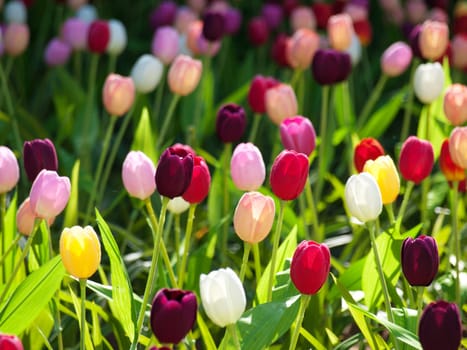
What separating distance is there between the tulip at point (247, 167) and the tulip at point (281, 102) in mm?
379

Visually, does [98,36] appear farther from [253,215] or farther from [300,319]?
[300,319]

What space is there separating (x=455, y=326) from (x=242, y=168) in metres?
0.43

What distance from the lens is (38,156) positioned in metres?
1.34

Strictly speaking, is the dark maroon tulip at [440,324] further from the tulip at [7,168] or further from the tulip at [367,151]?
the tulip at [7,168]

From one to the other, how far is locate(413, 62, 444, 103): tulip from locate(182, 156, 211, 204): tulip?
52cm

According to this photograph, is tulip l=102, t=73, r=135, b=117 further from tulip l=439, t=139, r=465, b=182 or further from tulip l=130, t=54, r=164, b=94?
tulip l=439, t=139, r=465, b=182

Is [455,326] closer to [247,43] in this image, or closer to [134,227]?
[134,227]

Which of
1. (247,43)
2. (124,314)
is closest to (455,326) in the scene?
(124,314)

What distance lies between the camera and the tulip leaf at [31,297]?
1.22 m

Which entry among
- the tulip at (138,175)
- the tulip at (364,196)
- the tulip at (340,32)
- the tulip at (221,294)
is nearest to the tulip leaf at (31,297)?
the tulip at (138,175)

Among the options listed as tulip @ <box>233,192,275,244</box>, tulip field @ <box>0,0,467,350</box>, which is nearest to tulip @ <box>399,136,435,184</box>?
tulip field @ <box>0,0,467,350</box>

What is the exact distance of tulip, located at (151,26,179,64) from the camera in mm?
2156

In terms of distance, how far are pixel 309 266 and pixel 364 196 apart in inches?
5.5

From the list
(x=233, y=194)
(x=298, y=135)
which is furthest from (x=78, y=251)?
(x=233, y=194)
